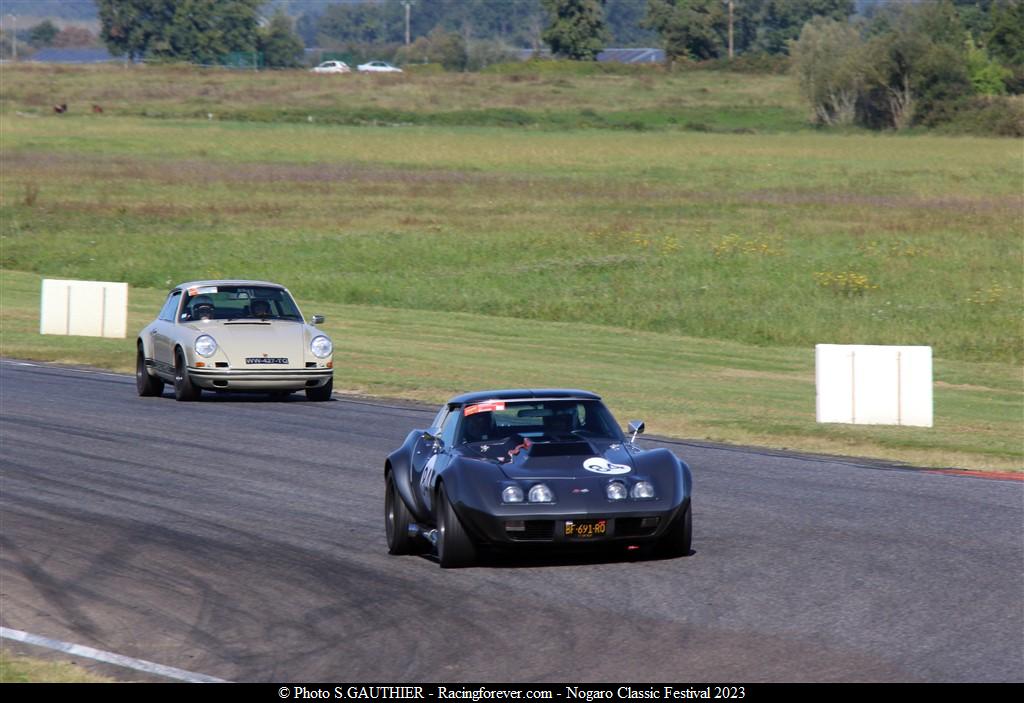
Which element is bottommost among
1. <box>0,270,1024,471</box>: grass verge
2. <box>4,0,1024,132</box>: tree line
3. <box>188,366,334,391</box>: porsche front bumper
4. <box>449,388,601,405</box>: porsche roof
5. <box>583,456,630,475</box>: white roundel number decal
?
<box>0,270,1024,471</box>: grass verge

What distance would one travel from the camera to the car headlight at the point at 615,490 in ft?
34.3

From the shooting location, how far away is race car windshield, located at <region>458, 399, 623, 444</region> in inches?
448

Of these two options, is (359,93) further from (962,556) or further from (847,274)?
(962,556)

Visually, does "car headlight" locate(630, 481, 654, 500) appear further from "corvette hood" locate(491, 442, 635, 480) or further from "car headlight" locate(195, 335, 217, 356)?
"car headlight" locate(195, 335, 217, 356)

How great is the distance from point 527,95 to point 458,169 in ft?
151

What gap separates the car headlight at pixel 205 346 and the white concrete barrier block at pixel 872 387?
7.71 m

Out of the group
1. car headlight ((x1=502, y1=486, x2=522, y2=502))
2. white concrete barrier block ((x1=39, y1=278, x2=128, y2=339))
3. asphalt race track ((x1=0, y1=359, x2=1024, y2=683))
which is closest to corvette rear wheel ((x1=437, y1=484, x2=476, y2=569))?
asphalt race track ((x1=0, y1=359, x2=1024, y2=683))

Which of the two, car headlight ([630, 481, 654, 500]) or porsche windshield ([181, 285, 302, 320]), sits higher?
porsche windshield ([181, 285, 302, 320])

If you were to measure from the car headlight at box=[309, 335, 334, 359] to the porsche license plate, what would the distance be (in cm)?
1079

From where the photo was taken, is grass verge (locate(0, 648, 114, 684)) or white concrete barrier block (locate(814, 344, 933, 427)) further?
white concrete barrier block (locate(814, 344, 933, 427))

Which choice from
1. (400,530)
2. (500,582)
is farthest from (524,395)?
(500,582)

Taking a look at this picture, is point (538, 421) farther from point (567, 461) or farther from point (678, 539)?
point (678, 539)

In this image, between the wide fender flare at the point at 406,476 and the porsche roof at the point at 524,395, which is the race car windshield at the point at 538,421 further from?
the wide fender flare at the point at 406,476

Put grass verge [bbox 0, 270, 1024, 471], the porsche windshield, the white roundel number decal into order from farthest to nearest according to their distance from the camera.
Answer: the porsche windshield → grass verge [bbox 0, 270, 1024, 471] → the white roundel number decal
